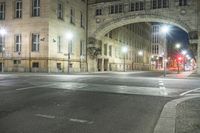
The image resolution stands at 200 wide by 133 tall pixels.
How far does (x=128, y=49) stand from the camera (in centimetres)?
7419

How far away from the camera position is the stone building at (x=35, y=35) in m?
38.2

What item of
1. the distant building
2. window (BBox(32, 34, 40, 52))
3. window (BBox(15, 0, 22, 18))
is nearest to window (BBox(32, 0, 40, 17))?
window (BBox(15, 0, 22, 18))

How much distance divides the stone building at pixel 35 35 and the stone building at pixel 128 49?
12.6 metres

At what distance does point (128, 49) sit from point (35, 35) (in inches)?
1548

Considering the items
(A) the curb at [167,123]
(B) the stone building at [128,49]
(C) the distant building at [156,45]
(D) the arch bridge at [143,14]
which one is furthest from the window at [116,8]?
(C) the distant building at [156,45]

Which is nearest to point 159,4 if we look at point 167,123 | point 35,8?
point 35,8

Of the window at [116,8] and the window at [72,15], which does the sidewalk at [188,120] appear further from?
the window at [116,8]

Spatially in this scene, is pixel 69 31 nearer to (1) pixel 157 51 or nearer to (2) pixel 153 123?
(2) pixel 153 123

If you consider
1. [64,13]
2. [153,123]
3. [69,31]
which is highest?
[64,13]

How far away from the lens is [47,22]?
125ft

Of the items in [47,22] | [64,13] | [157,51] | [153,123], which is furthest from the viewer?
[157,51]

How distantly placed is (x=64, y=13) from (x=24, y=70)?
1146cm

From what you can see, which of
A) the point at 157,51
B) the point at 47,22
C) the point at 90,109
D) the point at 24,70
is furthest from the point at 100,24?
the point at 157,51

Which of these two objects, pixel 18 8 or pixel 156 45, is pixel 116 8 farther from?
pixel 156 45
